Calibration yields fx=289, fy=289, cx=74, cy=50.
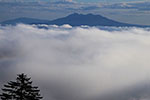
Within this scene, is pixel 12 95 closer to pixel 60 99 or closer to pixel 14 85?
pixel 14 85

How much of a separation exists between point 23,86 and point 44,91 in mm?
178080

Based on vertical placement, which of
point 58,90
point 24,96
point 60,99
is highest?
point 58,90

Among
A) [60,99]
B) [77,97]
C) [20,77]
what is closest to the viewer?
[20,77]

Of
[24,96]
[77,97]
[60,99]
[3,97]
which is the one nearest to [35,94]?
[24,96]

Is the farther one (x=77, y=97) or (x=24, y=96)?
(x=77, y=97)

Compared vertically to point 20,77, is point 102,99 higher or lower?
higher

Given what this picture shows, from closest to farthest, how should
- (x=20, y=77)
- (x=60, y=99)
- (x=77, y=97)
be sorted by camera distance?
(x=20, y=77) < (x=60, y=99) < (x=77, y=97)

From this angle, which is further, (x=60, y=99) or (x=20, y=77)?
(x=60, y=99)

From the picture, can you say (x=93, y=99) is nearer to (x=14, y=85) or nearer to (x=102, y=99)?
(x=102, y=99)

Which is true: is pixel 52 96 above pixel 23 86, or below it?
above

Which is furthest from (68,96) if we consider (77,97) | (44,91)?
(44,91)

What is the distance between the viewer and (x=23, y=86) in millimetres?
22203

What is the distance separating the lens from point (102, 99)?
195750 millimetres

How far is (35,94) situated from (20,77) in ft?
7.14
